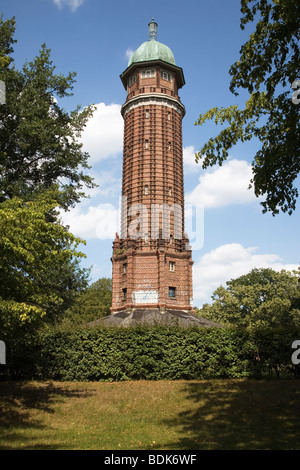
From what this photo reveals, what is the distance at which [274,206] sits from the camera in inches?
442

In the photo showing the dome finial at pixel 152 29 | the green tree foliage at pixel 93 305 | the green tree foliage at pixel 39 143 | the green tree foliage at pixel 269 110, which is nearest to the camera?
the green tree foliage at pixel 269 110

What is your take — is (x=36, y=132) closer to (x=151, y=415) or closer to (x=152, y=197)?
(x=151, y=415)

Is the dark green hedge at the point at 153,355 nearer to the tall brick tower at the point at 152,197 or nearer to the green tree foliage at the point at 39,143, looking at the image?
the green tree foliage at the point at 39,143

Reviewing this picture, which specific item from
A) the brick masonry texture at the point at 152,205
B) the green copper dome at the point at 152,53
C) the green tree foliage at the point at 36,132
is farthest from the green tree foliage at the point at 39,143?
the green copper dome at the point at 152,53

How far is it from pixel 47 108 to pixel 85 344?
1360 centimetres

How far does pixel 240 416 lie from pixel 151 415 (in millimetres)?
3264

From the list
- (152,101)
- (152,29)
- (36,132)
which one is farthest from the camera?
(152,29)

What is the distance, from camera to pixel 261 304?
52812 millimetres

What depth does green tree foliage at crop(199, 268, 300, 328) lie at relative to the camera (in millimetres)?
48950

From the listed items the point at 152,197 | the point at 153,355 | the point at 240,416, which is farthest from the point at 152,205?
the point at 240,416

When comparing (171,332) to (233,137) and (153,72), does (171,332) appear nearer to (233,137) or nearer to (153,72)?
(233,137)

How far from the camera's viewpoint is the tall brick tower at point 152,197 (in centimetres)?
3978

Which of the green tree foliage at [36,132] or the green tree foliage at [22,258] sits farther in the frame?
the green tree foliage at [36,132]
